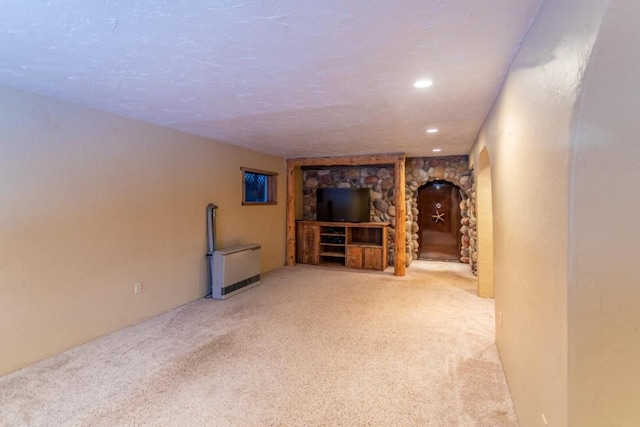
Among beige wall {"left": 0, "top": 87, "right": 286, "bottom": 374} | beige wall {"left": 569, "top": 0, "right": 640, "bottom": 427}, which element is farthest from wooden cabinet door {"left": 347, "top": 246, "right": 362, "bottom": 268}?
beige wall {"left": 569, "top": 0, "right": 640, "bottom": 427}

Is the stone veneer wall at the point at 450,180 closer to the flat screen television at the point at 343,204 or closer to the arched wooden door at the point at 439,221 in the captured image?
the arched wooden door at the point at 439,221

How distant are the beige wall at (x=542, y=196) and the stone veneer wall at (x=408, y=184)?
13.1 feet

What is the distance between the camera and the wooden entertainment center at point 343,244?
5902 mm

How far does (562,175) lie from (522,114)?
744 millimetres

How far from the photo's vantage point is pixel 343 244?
6.25 metres

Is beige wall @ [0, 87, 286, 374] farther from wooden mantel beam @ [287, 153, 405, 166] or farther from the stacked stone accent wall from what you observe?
the stacked stone accent wall

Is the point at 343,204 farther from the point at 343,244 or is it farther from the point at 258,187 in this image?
the point at 258,187

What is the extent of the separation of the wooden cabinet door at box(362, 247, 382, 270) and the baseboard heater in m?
2.15

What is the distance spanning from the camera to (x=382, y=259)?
583 centimetres

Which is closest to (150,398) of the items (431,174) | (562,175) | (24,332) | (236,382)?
(236,382)

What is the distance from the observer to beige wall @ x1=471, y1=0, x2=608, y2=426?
1017 mm

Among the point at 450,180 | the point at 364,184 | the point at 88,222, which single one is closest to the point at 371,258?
the point at 364,184

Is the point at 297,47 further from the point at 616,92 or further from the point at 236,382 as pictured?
the point at 236,382

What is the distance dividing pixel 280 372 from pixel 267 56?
223 cm
